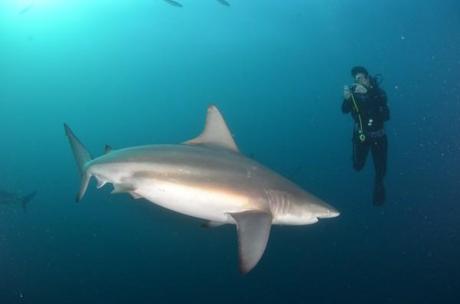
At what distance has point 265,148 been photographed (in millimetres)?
87312

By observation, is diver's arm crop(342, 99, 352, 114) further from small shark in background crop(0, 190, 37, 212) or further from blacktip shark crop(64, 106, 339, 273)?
small shark in background crop(0, 190, 37, 212)

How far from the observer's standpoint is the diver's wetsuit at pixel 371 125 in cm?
Result: 984

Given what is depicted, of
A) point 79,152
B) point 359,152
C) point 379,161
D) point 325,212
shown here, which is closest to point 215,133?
point 325,212

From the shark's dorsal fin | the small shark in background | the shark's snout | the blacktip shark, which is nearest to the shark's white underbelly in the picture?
the blacktip shark

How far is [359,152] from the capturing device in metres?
10.4

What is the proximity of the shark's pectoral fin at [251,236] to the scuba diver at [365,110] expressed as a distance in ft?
19.5

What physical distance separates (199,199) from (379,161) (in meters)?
7.13

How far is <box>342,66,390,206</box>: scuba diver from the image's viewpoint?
9.77 meters

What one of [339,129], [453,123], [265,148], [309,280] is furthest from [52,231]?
[453,123]

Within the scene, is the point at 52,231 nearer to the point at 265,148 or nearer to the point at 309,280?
the point at 309,280

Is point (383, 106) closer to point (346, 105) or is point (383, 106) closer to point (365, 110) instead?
point (365, 110)

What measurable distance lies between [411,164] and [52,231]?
83.2 meters

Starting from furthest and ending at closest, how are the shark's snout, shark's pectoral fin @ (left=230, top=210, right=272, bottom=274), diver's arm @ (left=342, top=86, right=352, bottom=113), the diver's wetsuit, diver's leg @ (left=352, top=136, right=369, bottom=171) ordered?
diver's leg @ (left=352, top=136, right=369, bottom=171), the diver's wetsuit, diver's arm @ (left=342, top=86, right=352, bottom=113), the shark's snout, shark's pectoral fin @ (left=230, top=210, right=272, bottom=274)

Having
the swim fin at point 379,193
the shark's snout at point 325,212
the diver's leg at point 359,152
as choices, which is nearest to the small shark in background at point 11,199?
the diver's leg at point 359,152
